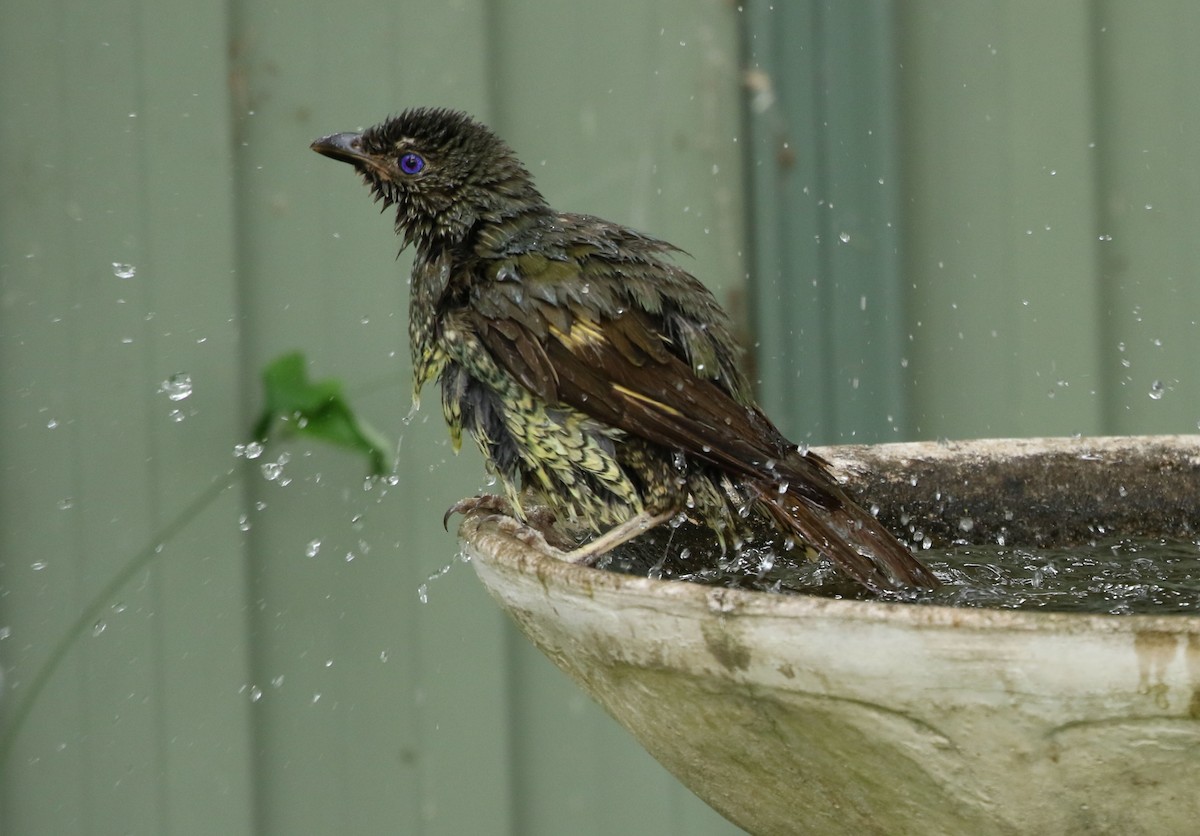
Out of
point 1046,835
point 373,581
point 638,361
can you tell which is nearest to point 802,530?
point 638,361

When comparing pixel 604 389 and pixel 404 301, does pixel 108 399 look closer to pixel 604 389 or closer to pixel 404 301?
pixel 404 301

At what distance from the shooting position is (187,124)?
3336 mm

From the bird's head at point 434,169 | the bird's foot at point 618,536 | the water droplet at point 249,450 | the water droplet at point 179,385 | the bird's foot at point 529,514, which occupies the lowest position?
the water droplet at point 249,450

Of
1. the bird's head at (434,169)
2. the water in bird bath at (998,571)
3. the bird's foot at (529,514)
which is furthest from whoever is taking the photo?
the bird's head at (434,169)

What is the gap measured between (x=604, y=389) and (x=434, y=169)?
68 cm

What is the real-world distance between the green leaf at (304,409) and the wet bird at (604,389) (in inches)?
33.7

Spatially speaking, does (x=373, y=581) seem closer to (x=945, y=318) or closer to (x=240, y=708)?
(x=240, y=708)

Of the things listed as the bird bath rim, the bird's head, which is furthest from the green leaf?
the bird bath rim

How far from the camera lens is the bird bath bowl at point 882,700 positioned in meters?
1.20

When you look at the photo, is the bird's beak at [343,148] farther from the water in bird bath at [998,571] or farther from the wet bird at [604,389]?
the water in bird bath at [998,571]

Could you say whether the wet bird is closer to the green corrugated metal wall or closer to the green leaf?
the green leaf

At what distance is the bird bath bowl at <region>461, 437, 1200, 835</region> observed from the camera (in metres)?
1.20

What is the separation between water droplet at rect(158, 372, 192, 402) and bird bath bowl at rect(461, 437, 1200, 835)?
1832 mm

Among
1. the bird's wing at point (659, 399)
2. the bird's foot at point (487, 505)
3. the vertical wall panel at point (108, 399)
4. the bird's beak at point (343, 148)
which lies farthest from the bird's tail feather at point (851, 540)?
the vertical wall panel at point (108, 399)
